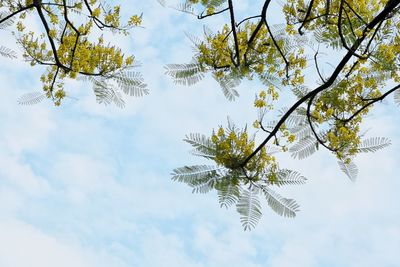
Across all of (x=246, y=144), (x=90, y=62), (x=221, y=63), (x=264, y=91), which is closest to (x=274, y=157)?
(x=246, y=144)

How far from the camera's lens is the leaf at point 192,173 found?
11.1 ft

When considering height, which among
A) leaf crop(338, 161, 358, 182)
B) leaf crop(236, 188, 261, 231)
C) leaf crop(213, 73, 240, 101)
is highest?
leaf crop(213, 73, 240, 101)

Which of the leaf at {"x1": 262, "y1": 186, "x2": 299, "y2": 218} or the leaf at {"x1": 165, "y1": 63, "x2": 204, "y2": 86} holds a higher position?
the leaf at {"x1": 165, "y1": 63, "x2": 204, "y2": 86}

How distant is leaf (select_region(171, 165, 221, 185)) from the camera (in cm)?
338

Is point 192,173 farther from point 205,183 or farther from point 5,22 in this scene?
point 5,22

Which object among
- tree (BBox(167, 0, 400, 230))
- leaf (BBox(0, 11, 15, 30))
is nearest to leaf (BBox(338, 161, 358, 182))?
tree (BBox(167, 0, 400, 230))

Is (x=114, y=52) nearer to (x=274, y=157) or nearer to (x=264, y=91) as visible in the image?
(x=264, y=91)

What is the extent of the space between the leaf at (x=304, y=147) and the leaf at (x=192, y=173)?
677 millimetres

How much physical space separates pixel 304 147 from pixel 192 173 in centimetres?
93

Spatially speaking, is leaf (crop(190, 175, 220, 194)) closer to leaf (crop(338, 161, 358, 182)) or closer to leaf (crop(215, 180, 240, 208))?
leaf (crop(215, 180, 240, 208))

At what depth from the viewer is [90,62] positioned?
410 cm

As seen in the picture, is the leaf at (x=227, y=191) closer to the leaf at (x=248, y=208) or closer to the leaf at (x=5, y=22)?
the leaf at (x=248, y=208)

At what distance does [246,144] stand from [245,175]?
21cm

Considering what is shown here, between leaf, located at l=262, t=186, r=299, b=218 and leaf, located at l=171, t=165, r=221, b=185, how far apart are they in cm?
36
